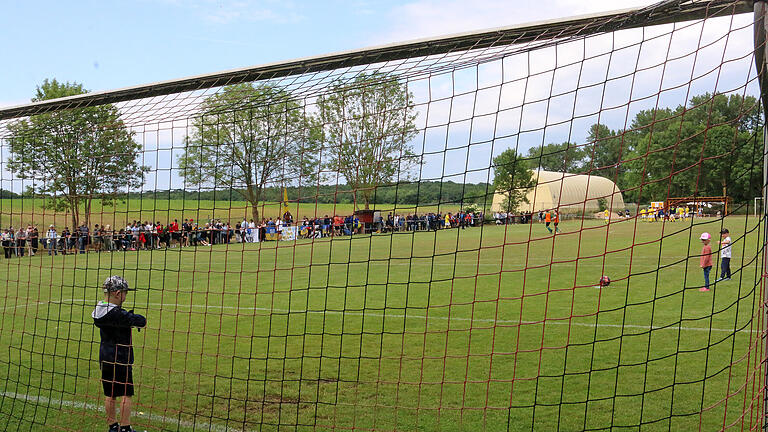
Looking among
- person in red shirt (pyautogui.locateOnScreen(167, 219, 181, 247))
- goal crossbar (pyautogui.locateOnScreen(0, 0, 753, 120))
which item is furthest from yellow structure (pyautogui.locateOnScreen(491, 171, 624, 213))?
person in red shirt (pyautogui.locateOnScreen(167, 219, 181, 247))

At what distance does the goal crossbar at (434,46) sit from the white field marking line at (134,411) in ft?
9.83

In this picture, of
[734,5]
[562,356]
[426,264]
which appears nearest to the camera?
[734,5]

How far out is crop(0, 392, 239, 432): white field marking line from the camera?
547cm

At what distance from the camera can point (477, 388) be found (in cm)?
644

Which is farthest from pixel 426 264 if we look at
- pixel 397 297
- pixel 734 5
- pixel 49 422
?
pixel 734 5

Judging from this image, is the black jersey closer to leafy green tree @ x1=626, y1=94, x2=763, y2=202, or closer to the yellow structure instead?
the yellow structure

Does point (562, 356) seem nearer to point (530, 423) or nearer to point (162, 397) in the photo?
point (530, 423)

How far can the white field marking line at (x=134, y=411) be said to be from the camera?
5.47 metres

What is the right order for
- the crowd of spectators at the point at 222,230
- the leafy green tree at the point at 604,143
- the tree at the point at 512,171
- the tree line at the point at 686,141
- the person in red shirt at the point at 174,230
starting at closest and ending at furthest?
the tree line at the point at 686,141, the leafy green tree at the point at 604,143, the tree at the point at 512,171, the crowd of spectators at the point at 222,230, the person in red shirt at the point at 174,230

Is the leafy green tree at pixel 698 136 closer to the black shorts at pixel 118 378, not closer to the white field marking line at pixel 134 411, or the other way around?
the white field marking line at pixel 134 411

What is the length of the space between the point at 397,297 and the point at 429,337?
154 inches

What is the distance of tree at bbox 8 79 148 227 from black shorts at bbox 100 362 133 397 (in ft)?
6.89

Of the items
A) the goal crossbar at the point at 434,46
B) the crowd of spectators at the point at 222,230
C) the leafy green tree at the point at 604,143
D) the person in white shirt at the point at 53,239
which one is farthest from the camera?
the person in white shirt at the point at 53,239

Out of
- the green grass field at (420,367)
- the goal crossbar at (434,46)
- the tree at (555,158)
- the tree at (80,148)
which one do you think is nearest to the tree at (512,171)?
the tree at (555,158)
